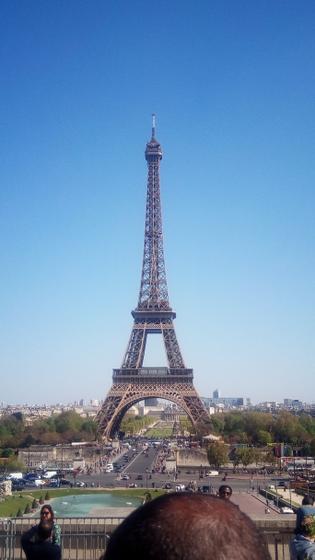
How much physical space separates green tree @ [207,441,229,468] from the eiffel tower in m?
8.70

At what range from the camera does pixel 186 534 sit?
1247 mm

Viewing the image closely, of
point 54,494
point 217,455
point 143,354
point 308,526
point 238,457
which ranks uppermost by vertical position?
point 143,354

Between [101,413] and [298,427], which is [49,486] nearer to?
Answer: [101,413]

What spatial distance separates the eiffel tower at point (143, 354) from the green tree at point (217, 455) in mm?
8697

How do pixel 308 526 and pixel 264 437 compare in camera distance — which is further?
pixel 264 437

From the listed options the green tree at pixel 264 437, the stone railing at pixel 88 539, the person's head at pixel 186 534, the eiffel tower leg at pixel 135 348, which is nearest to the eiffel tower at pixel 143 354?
the eiffel tower leg at pixel 135 348

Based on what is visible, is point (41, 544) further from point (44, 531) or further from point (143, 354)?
point (143, 354)

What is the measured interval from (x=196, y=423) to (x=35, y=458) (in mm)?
12870

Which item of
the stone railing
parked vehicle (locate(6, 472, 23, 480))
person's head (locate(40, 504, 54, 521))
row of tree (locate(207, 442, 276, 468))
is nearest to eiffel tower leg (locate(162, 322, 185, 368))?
row of tree (locate(207, 442, 276, 468))

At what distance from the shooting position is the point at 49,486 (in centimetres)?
3309

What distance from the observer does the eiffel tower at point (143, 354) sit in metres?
49.1

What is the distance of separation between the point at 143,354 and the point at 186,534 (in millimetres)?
51797

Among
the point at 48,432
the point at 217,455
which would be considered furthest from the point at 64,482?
the point at 48,432

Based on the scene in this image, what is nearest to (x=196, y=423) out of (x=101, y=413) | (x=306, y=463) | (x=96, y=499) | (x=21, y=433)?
(x=101, y=413)
